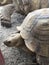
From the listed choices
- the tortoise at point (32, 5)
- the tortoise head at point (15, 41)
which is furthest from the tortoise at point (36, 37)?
the tortoise at point (32, 5)

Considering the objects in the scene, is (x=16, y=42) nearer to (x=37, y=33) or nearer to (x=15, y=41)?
(x=15, y=41)

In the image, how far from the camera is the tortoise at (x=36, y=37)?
1088 millimetres

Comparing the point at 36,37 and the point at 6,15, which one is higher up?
the point at 36,37

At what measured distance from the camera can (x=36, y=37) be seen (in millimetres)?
1125

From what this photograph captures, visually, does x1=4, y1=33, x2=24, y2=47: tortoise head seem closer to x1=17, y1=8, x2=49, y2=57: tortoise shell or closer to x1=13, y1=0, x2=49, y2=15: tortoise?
x1=17, y1=8, x2=49, y2=57: tortoise shell

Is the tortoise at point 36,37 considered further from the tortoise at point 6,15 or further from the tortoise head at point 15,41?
the tortoise at point 6,15

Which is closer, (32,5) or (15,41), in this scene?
(15,41)

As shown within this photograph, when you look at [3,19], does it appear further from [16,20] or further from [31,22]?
[31,22]

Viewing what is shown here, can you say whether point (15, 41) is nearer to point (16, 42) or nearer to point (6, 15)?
point (16, 42)

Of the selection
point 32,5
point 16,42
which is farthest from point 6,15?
point 16,42

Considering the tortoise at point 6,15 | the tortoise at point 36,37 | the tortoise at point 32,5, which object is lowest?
the tortoise at point 6,15

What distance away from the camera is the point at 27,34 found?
46.5 inches

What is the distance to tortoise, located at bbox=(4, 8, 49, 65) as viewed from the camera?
109 centimetres

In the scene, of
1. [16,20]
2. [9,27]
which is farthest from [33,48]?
[16,20]
